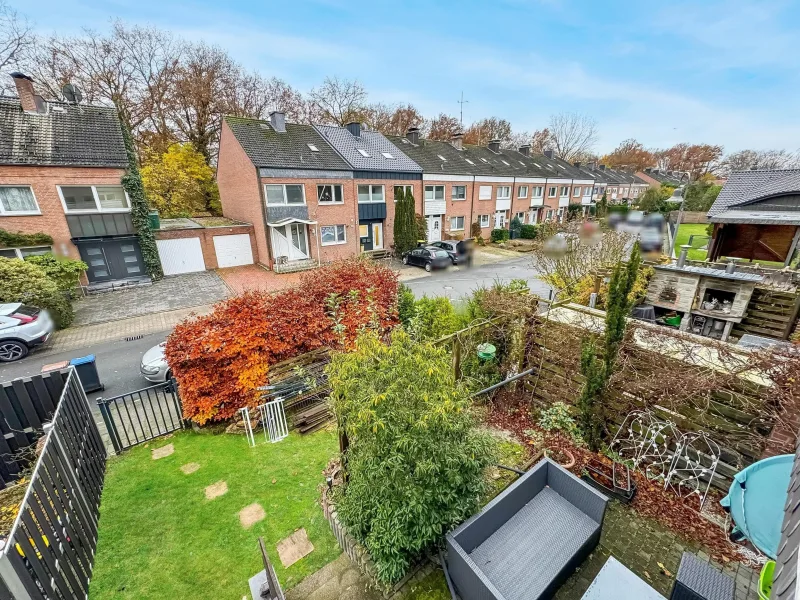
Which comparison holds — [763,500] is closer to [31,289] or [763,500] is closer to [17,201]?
[31,289]

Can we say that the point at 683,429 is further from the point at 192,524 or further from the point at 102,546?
the point at 102,546

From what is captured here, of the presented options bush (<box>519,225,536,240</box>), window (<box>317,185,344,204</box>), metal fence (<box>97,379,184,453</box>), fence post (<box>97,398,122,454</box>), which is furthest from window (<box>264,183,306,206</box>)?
bush (<box>519,225,536,240</box>)

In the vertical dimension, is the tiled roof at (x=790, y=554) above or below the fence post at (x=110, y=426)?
above

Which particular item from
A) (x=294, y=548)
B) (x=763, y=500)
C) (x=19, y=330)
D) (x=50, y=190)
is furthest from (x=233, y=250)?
(x=763, y=500)

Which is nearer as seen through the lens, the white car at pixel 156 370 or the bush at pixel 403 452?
the bush at pixel 403 452

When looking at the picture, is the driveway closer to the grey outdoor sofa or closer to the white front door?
the grey outdoor sofa

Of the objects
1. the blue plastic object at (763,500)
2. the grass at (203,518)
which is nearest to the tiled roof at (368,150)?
the grass at (203,518)

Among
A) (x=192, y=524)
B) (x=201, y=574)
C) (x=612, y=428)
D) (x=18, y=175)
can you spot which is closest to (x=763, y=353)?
(x=612, y=428)

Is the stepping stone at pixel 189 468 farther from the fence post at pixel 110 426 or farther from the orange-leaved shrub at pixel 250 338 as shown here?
the fence post at pixel 110 426
